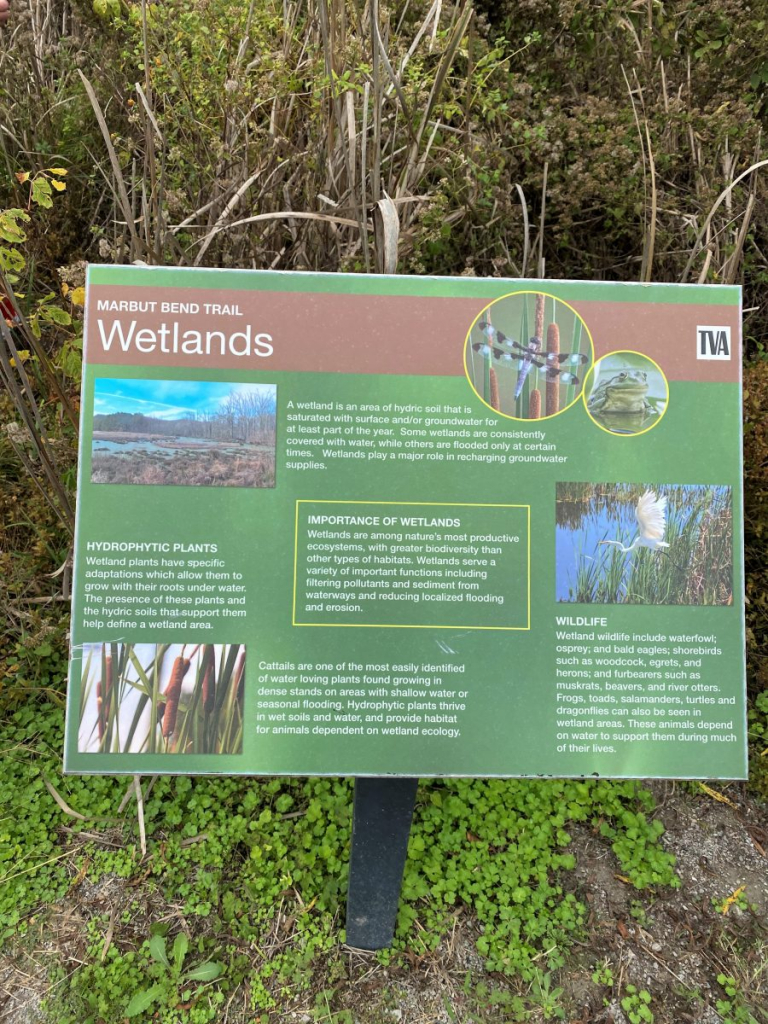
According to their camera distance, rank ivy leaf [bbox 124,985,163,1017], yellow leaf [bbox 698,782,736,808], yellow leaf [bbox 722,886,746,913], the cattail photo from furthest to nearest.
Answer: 1. yellow leaf [bbox 698,782,736,808]
2. yellow leaf [bbox 722,886,746,913]
3. ivy leaf [bbox 124,985,163,1017]
4. the cattail photo

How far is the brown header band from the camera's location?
154 cm

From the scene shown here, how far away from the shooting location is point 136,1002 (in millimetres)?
1974

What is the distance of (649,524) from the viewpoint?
1.59 metres

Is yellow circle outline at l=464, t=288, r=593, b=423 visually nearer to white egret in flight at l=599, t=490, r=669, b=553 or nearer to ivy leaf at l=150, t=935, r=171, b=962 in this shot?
white egret in flight at l=599, t=490, r=669, b=553

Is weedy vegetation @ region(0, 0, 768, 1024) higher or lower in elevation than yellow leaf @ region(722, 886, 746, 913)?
higher

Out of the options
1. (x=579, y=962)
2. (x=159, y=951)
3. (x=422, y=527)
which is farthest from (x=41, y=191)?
(x=579, y=962)

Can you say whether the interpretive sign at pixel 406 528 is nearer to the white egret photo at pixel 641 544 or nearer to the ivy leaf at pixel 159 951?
the white egret photo at pixel 641 544

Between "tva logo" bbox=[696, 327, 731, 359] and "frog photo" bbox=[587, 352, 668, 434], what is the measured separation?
0.14 metres

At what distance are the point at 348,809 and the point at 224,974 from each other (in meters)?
0.63

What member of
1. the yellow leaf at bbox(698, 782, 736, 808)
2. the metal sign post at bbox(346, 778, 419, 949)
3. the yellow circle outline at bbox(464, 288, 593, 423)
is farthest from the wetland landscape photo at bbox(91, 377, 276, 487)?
the yellow leaf at bbox(698, 782, 736, 808)

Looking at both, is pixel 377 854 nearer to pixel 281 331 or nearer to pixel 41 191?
pixel 281 331

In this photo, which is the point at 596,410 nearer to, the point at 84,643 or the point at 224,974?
the point at 84,643

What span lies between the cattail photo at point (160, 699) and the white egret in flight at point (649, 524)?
1.00m

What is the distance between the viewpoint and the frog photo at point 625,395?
1.59 meters
